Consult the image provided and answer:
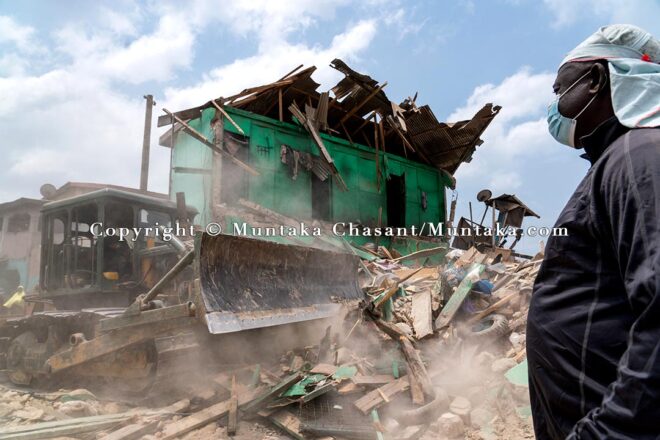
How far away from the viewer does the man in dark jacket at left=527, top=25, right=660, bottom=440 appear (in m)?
0.84

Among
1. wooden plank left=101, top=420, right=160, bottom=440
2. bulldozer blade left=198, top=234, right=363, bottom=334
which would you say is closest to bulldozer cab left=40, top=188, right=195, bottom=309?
bulldozer blade left=198, top=234, right=363, bottom=334

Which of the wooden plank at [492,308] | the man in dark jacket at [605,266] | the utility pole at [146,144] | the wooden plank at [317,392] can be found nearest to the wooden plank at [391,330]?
the wooden plank at [317,392]

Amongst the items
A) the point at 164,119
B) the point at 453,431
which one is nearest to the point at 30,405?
the point at 453,431

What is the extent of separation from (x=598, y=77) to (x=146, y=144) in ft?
58.7

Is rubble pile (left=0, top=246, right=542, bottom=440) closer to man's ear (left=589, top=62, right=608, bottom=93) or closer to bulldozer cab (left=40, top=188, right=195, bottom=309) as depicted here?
bulldozer cab (left=40, top=188, right=195, bottom=309)

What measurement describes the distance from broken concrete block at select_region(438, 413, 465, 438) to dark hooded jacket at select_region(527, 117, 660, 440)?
2.84 metres

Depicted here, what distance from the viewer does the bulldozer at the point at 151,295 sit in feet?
15.3

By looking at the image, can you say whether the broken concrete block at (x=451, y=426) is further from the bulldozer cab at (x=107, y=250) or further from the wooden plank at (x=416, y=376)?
the bulldozer cab at (x=107, y=250)

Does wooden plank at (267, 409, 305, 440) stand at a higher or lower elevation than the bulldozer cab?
lower

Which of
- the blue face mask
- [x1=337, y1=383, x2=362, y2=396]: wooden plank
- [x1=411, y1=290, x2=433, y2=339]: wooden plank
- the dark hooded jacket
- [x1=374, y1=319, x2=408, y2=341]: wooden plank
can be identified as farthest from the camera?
[x1=411, y1=290, x2=433, y2=339]: wooden plank

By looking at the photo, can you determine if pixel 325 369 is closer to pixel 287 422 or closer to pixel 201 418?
pixel 287 422

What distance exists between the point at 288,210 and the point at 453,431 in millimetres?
8827

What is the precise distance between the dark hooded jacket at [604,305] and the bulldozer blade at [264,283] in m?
3.52

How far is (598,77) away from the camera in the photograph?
1245mm
